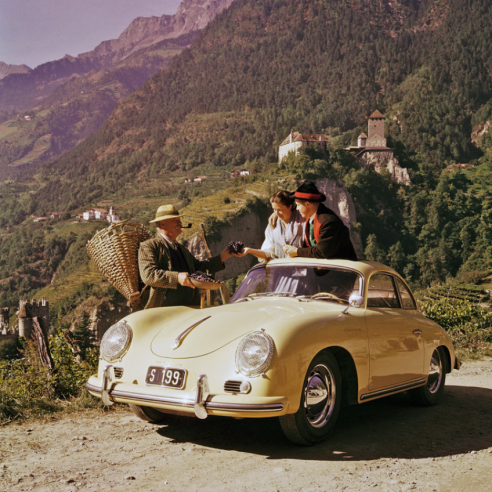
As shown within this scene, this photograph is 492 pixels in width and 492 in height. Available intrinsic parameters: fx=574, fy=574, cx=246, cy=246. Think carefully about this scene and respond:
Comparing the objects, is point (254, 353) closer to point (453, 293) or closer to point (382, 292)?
point (382, 292)

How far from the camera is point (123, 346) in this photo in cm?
471

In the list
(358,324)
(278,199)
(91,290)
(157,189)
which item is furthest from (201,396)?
(157,189)

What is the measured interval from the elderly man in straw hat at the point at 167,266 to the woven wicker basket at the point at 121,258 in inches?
13.0

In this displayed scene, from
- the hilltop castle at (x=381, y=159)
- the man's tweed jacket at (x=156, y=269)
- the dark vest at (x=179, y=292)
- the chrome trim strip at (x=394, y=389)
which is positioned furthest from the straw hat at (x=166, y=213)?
the hilltop castle at (x=381, y=159)

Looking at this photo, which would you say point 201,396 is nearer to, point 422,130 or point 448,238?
point 448,238

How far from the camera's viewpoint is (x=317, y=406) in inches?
173

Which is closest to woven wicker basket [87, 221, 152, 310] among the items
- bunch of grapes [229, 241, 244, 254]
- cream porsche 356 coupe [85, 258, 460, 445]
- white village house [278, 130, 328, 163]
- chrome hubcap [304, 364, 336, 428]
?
cream porsche 356 coupe [85, 258, 460, 445]

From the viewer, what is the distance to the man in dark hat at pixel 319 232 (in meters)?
5.46

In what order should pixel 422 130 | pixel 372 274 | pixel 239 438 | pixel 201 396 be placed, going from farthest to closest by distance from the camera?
pixel 422 130 → pixel 372 274 → pixel 239 438 → pixel 201 396

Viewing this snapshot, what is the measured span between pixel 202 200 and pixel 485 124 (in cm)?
10452

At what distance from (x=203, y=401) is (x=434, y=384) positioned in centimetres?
321

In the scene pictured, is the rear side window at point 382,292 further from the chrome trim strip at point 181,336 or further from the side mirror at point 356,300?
the chrome trim strip at point 181,336

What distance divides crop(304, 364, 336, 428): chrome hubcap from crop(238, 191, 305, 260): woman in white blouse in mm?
2051

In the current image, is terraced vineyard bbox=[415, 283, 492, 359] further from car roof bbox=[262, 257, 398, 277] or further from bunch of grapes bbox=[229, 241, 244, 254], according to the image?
bunch of grapes bbox=[229, 241, 244, 254]
